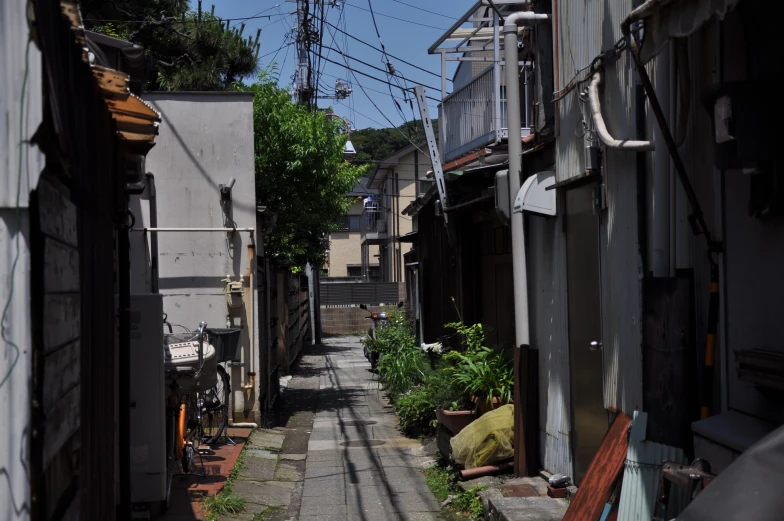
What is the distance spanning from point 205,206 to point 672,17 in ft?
30.3

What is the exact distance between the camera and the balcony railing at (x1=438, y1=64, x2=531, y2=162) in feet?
32.7

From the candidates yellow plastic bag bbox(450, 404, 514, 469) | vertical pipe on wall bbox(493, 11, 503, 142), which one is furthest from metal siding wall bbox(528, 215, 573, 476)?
vertical pipe on wall bbox(493, 11, 503, 142)

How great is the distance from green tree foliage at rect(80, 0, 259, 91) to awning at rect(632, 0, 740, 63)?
15.3 metres

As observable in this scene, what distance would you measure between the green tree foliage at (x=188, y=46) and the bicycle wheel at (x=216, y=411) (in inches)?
378

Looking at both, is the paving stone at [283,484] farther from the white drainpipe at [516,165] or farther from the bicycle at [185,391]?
the white drainpipe at [516,165]

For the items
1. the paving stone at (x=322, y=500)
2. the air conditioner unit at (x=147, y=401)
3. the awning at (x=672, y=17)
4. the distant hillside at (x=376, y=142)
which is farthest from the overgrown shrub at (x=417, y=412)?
the distant hillside at (x=376, y=142)

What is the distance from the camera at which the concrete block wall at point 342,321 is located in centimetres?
3572

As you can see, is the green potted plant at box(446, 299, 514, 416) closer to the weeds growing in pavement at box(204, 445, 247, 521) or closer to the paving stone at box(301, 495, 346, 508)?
the paving stone at box(301, 495, 346, 508)

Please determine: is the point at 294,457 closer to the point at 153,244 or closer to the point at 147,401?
the point at 153,244

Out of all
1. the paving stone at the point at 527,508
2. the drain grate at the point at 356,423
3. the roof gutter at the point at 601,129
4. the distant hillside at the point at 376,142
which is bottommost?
the drain grate at the point at 356,423

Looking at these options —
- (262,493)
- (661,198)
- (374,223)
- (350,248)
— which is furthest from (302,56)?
(350,248)

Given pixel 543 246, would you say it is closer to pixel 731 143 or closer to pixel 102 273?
pixel 731 143

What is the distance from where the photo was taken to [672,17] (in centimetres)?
402

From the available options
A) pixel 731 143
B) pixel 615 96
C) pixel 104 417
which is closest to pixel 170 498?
pixel 104 417
